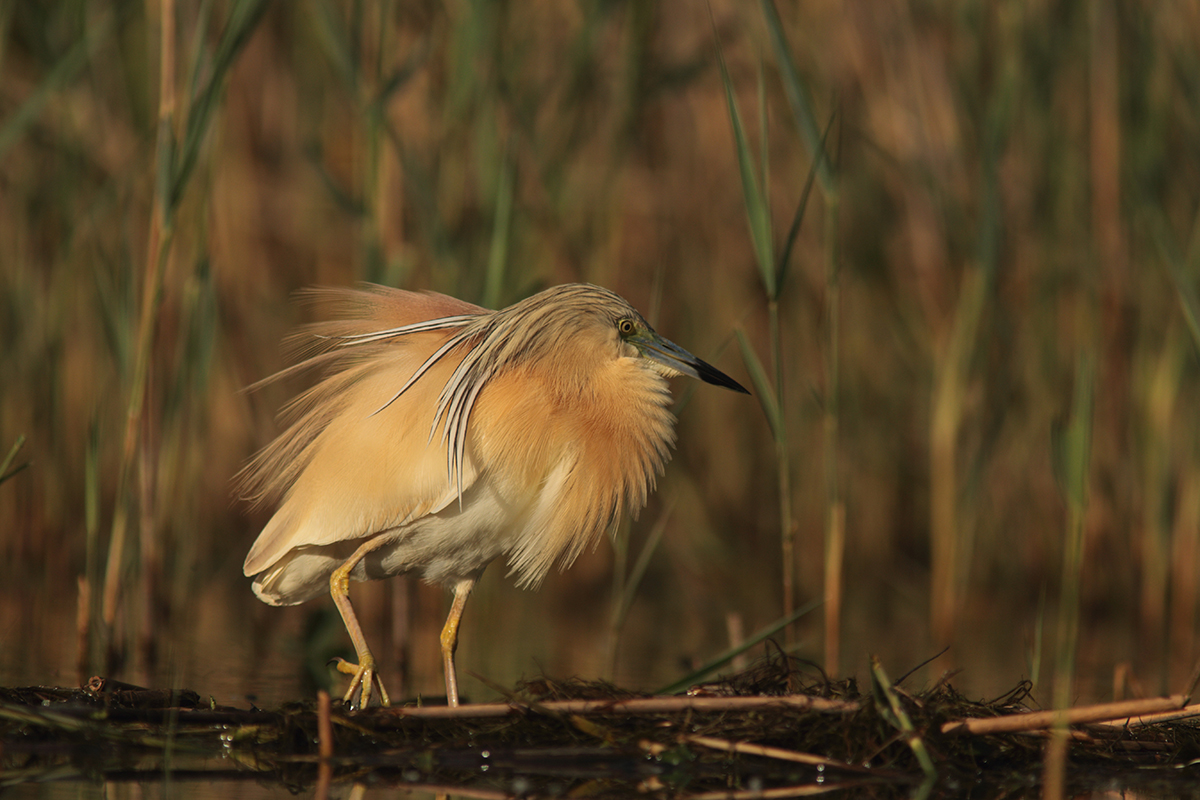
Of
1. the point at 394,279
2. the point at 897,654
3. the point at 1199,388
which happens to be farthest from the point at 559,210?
the point at 1199,388

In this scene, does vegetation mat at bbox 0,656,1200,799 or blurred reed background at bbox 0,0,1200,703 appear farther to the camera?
blurred reed background at bbox 0,0,1200,703

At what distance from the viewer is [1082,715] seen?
2709 mm

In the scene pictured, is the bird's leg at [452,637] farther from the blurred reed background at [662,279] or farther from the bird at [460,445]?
the blurred reed background at [662,279]

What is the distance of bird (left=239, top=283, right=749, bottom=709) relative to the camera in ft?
11.3

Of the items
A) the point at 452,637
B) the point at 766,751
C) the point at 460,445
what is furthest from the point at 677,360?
the point at 766,751

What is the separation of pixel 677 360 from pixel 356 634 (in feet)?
3.56

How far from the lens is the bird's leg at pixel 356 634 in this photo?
11.1 feet

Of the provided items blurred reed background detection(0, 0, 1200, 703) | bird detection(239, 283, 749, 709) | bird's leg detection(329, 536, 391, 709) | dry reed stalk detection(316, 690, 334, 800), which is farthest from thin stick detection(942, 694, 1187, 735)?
bird's leg detection(329, 536, 391, 709)

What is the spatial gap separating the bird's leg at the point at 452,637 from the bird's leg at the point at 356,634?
160 millimetres

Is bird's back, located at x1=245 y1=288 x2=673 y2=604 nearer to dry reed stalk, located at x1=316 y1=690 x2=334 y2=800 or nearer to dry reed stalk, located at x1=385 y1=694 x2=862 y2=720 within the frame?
dry reed stalk, located at x1=385 y1=694 x2=862 y2=720

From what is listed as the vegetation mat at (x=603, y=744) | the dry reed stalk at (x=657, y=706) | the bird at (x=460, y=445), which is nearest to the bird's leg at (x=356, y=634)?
the bird at (x=460, y=445)

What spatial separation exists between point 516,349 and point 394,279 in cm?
129

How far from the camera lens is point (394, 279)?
15.6 ft

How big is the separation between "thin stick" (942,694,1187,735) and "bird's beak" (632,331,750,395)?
115cm
